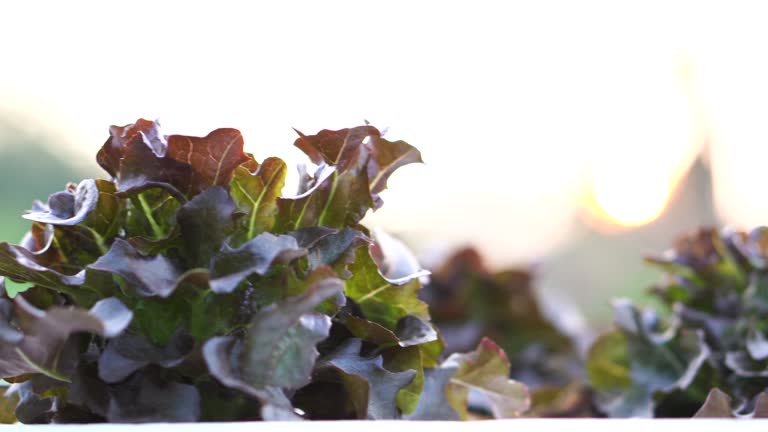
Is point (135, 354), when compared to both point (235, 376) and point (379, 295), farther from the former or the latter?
point (379, 295)

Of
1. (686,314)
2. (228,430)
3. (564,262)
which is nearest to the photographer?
(228,430)

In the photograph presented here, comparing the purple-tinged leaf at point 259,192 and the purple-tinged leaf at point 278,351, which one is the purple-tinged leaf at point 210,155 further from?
the purple-tinged leaf at point 278,351

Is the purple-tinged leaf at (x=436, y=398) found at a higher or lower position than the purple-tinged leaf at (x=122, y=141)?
lower

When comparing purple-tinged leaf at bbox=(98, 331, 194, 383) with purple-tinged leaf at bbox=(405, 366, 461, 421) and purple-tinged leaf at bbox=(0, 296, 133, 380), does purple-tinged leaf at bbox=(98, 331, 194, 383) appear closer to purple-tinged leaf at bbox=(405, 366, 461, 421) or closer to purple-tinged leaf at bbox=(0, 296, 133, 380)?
purple-tinged leaf at bbox=(0, 296, 133, 380)

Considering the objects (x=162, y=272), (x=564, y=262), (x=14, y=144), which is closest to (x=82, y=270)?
(x=162, y=272)

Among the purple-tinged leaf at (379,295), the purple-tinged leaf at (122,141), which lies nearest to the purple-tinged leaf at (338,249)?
the purple-tinged leaf at (379,295)

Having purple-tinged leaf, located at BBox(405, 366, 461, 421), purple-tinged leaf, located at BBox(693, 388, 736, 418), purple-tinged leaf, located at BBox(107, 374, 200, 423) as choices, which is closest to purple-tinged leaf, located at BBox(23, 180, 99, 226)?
purple-tinged leaf, located at BBox(107, 374, 200, 423)

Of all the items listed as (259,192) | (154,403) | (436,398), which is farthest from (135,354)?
(436,398)

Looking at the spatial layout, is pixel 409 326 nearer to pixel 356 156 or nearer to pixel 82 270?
pixel 356 156
